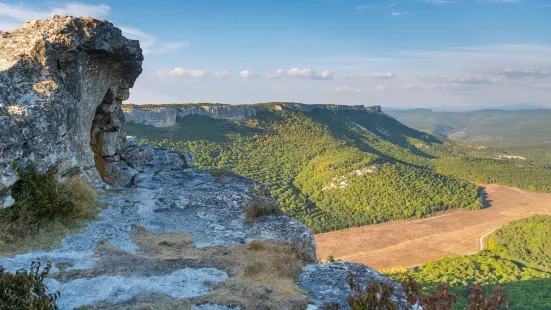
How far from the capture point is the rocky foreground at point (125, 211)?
20.6ft

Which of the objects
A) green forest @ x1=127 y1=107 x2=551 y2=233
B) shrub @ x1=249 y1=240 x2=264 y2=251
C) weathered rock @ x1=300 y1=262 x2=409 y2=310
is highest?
shrub @ x1=249 y1=240 x2=264 y2=251

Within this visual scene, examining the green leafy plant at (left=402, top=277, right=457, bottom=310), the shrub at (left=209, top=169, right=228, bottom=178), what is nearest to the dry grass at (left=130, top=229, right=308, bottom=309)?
the green leafy plant at (left=402, top=277, right=457, bottom=310)

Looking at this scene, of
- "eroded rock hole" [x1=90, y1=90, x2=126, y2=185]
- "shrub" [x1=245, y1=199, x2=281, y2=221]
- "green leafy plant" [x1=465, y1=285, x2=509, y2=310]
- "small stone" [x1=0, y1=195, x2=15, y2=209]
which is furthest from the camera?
"eroded rock hole" [x1=90, y1=90, x2=126, y2=185]

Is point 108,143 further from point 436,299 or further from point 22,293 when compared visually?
point 436,299

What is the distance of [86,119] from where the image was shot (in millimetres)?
13023

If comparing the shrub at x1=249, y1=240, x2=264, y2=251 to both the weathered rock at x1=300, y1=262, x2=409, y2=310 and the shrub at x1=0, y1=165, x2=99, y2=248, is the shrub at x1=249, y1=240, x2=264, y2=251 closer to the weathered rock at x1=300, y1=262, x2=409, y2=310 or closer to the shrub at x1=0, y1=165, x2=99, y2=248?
the weathered rock at x1=300, y1=262, x2=409, y2=310

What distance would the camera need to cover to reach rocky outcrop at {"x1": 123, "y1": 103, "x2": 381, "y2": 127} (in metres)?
67.3

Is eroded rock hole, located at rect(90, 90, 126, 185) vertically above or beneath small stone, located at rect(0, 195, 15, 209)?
above

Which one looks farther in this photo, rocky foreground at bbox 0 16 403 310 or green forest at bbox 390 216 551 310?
green forest at bbox 390 216 551 310

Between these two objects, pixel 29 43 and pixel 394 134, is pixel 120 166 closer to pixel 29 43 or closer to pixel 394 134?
pixel 29 43

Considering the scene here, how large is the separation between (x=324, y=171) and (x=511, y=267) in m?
31.6

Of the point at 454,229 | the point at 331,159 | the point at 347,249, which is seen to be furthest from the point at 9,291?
the point at 331,159

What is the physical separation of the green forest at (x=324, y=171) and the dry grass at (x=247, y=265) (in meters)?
42.9

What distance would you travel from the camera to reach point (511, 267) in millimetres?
42031
